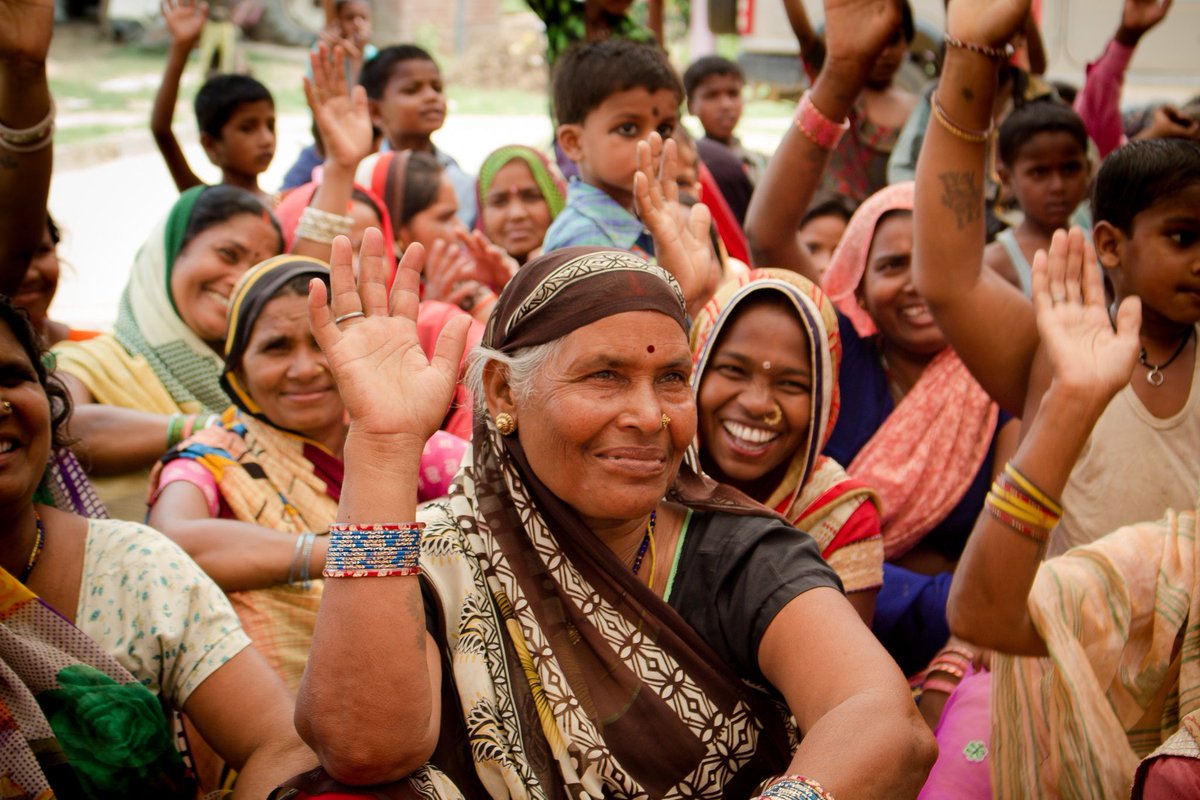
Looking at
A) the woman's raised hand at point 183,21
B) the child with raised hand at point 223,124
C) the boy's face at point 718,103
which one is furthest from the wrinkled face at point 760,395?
the boy's face at point 718,103

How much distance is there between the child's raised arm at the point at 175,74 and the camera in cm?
542

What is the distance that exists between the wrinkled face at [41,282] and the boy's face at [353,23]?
11.6ft

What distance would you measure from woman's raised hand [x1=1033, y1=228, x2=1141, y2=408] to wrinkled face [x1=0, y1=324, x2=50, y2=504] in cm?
210

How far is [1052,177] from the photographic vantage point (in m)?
4.64

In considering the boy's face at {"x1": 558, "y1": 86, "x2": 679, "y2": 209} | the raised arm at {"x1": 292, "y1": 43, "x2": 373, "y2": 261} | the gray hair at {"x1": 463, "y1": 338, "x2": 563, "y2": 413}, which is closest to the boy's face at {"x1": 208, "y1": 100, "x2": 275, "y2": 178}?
the raised arm at {"x1": 292, "y1": 43, "x2": 373, "y2": 261}

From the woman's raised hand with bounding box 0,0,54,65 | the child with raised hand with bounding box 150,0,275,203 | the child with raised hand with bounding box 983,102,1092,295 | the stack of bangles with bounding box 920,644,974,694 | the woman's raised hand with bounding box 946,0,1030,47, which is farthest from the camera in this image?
the child with raised hand with bounding box 150,0,275,203

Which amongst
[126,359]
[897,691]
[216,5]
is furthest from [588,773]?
[216,5]

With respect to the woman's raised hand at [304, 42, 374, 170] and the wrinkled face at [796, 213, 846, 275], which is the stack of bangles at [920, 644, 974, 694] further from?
the woman's raised hand at [304, 42, 374, 170]

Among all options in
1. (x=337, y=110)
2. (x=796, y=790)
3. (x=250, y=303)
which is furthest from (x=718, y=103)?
(x=796, y=790)

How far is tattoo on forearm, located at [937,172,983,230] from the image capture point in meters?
2.67

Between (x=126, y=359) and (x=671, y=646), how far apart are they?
2.60 metres

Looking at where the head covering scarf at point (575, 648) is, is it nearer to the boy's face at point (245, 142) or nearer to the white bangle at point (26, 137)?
the white bangle at point (26, 137)

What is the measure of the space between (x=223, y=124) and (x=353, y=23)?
1.63 metres

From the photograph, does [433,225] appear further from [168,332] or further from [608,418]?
[608,418]
